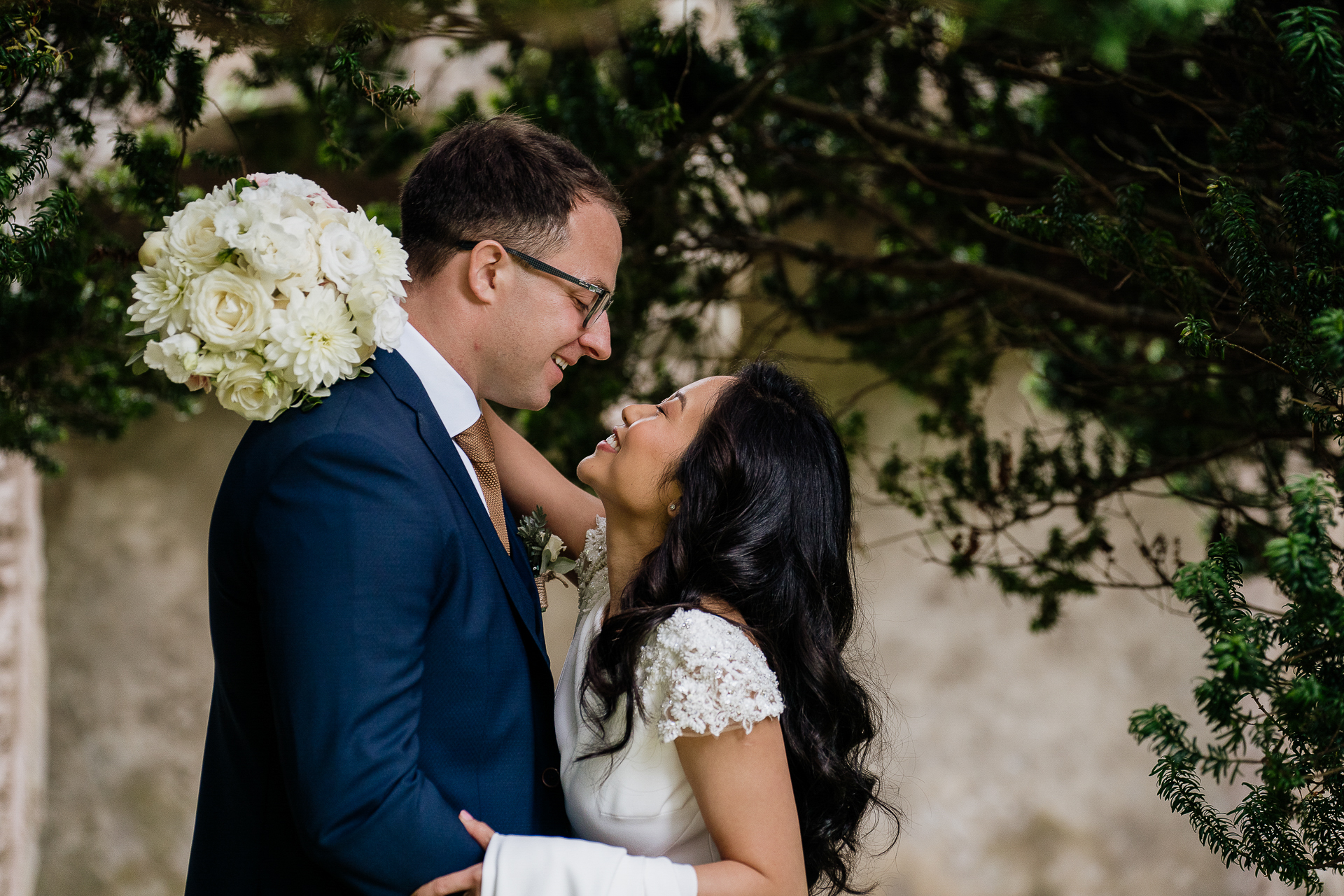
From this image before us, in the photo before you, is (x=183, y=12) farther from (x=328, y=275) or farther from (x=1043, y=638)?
(x=1043, y=638)

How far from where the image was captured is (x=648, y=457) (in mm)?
1990

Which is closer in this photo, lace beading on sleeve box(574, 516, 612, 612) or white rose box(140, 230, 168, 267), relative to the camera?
white rose box(140, 230, 168, 267)

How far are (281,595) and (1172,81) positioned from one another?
290 centimetres

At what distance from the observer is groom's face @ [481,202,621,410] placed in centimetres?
196

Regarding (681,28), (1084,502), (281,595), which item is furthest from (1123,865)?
(281,595)

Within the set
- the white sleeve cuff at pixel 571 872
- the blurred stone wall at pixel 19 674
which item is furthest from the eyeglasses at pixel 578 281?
the blurred stone wall at pixel 19 674

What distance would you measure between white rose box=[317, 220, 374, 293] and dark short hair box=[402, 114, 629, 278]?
380mm

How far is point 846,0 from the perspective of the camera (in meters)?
2.20

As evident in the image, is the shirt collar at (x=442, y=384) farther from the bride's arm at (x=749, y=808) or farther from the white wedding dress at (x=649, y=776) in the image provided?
the bride's arm at (x=749, y=808)

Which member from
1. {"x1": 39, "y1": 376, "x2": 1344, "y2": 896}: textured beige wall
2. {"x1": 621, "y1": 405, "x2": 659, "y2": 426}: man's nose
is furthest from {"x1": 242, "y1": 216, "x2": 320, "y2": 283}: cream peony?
{"x1": 39, "y1": 376, "x2": 1344, "y2": 896}: textured beige wall

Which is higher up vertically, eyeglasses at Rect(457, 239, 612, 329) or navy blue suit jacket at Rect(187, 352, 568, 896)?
eyeglasses at Rect(457, 239, 612, 329)

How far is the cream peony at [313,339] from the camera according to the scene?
1502mm

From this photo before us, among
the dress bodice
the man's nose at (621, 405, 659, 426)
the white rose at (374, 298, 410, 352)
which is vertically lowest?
the dress bodice

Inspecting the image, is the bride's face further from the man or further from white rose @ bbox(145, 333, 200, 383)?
white rose @ bbox(145, 333, 200, 383)
